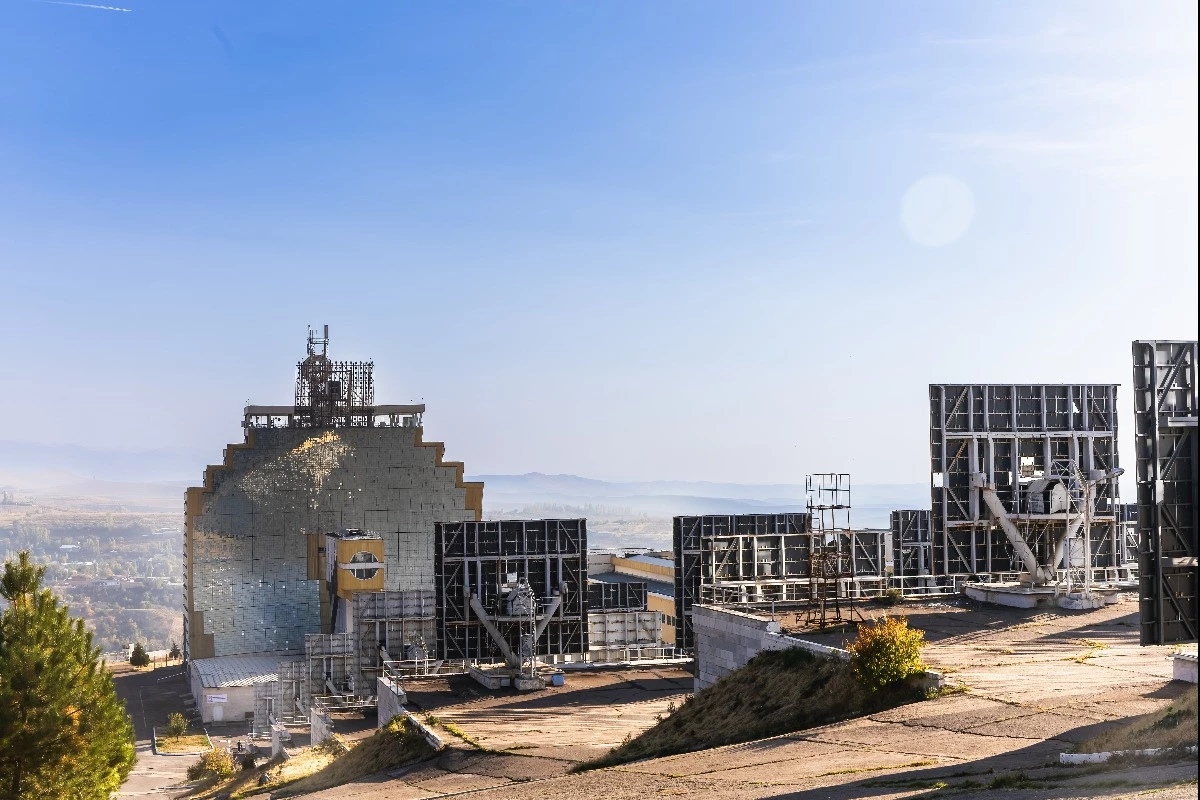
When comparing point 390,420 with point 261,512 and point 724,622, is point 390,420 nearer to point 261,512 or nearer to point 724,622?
point 261,512

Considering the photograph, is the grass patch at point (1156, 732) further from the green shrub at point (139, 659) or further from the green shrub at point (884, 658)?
the green shrub at point (139, 659)

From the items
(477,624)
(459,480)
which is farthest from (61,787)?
(459,480)

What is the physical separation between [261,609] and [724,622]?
59.2m

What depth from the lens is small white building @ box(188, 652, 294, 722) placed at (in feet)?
225

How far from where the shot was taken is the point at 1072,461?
148 ft

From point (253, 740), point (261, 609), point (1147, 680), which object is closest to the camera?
point (1147, 680)

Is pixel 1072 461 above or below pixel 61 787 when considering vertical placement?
above

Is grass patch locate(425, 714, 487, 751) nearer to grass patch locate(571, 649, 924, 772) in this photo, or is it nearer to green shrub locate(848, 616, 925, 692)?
grass patch locate(571, 649, 924, 772)

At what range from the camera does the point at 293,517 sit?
8894 centimetres

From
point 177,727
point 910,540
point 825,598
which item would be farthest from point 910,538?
point 177,727

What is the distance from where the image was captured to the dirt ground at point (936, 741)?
18812mm

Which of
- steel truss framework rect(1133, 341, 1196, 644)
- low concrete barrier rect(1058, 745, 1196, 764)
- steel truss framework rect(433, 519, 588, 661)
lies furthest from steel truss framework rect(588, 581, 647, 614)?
low concrete barrier rect(1058, 745, 1196, 764)

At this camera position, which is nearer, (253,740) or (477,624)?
(477,624)

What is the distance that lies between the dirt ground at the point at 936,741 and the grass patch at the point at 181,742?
87.1 feet
